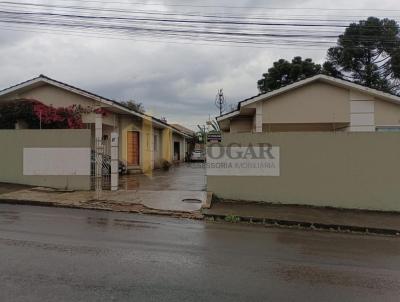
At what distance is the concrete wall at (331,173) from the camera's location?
12.6m

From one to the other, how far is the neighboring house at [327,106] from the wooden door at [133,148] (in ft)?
26.4

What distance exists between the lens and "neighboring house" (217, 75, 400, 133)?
17.6m

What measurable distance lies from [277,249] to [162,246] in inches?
82.7

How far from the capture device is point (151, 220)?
1012 centimetres

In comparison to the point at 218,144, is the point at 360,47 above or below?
above

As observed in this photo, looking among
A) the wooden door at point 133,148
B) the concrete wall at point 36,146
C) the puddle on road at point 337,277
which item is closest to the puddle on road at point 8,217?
the concrete wall at point 36,146

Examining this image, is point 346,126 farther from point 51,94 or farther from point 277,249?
point 51,94

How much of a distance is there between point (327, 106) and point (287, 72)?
19674 mm

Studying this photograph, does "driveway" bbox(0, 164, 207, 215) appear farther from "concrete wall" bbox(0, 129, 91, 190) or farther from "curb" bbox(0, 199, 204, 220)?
"concrete wall" bbox(0, 129, 91, 190)

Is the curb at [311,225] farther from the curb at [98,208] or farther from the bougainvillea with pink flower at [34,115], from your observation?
the bougainvillea with pink flower at [34,115]

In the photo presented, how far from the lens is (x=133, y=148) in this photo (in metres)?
24.1

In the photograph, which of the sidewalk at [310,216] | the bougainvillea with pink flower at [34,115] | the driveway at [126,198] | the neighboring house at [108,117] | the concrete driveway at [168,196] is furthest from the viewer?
the neighboring house at [108,117]

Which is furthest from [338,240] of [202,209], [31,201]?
[31,201]

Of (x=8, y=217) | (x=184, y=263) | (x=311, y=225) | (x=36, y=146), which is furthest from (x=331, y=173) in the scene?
(x=36, y=146)
